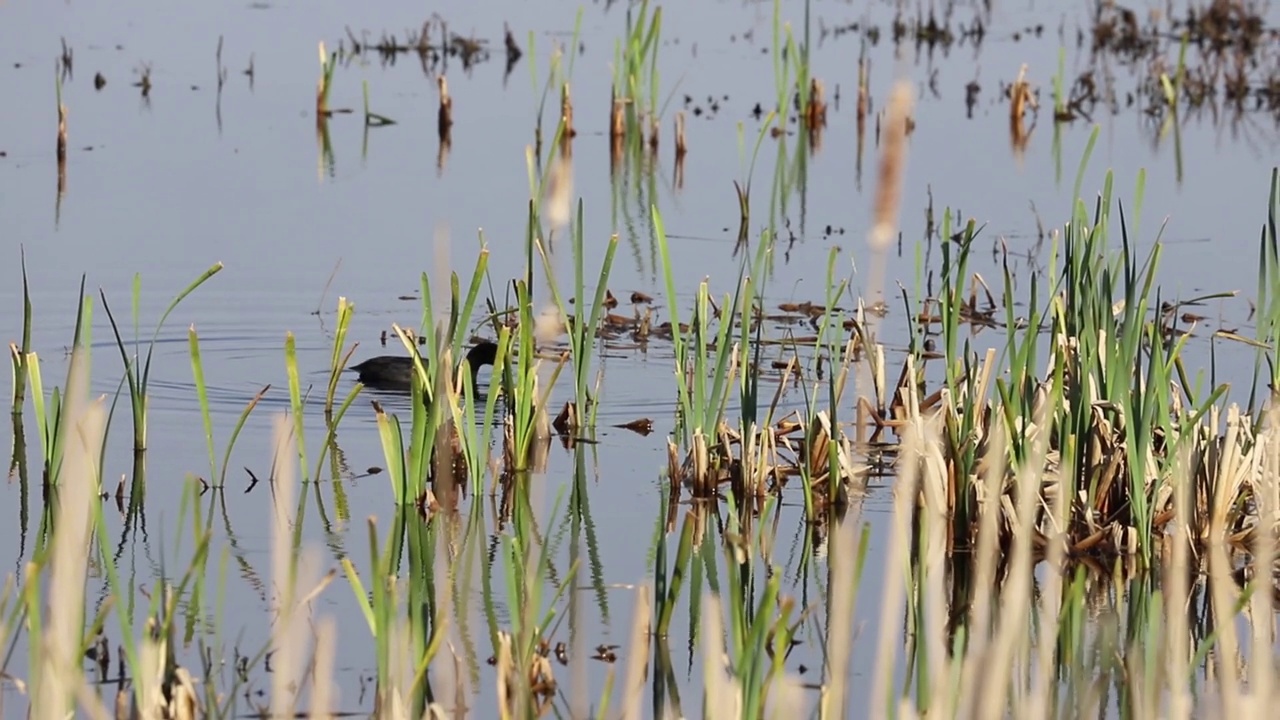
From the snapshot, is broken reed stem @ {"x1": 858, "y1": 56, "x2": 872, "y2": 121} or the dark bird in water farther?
broken reed stem @ {"x1": 858, "y1": 56, "x2": 872, "y2": 121}

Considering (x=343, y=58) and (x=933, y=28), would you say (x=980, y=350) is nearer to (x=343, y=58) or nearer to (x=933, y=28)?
(x=343, y=58)

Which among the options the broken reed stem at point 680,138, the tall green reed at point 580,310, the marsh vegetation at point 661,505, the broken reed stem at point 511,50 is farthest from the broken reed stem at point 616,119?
the tall green reed at point 580,310

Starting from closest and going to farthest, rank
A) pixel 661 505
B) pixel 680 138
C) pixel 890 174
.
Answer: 1. pixel 890 174
2. pixel 661 505
3. pixel 680 138

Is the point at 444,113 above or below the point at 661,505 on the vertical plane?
above

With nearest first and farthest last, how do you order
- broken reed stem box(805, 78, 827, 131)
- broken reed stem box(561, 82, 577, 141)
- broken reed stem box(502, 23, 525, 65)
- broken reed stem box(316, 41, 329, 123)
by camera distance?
broken reed stem box(561, 82, 577, 141), broken reed stem box(316, 41, 329, 123), broken reed stem box(805, 78, 827, 131), broken reed stem box(502, 23, 525, 65)

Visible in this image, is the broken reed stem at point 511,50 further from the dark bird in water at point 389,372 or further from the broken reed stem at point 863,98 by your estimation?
the dark bird in water at point 389,372

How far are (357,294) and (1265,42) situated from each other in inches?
517

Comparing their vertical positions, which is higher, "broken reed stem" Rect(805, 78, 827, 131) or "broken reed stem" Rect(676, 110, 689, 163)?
"broken reed stem" Rect(805, 78, 827, 131)

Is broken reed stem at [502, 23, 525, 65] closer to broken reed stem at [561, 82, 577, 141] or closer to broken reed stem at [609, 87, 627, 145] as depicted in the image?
broken reed stem at [561, 82, 577, 141]

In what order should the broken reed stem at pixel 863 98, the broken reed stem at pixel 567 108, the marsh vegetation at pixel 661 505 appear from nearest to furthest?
the marsh vegetation at pixel 661 505, the broken reed stem at pixel 567 108, the broken reed stem at pixel 863 98

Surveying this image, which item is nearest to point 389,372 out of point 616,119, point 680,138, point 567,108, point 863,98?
point 680,138

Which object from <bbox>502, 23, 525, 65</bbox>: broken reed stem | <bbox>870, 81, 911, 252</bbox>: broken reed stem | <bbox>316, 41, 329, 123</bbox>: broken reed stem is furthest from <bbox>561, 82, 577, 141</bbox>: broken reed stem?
<bbox>870, 81, 911, 252</bbox>: broken reed stem

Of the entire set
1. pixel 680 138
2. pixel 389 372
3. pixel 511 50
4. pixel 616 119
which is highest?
pixel 511 50

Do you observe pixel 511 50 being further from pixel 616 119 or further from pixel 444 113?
pixel 616 119
